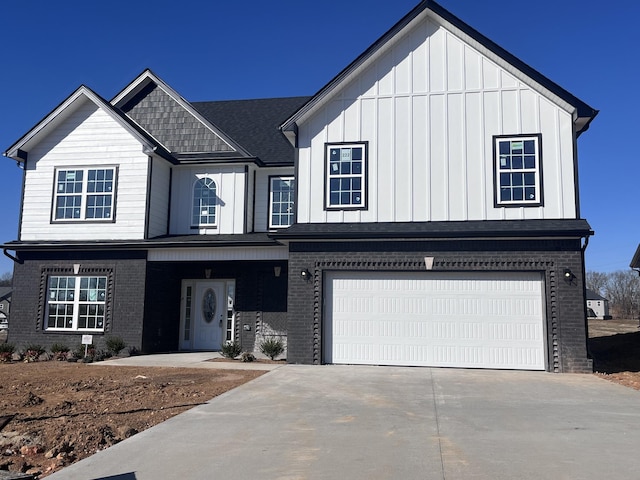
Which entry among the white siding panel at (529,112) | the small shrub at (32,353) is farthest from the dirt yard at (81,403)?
the white siding panel at (529,112)

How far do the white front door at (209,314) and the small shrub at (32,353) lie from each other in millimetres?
4576

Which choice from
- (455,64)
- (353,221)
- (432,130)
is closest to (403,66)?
(455,64)

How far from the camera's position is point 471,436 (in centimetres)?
661

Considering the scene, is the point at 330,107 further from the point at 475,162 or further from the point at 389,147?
the point at 475,162

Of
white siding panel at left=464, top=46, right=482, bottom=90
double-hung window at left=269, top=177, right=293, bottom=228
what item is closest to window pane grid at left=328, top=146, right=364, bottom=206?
double-hung window at left=269, top=177, right=293, bottom=228

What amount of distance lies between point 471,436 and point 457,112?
9436mm

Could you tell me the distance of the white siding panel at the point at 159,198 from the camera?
16516mm

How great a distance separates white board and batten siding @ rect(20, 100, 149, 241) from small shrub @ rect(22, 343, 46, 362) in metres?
3.36

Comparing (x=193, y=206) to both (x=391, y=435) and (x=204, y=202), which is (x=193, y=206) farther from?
(x=391, y=435)

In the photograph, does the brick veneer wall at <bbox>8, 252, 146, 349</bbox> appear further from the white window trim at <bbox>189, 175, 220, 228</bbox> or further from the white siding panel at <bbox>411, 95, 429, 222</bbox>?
the white siding panel at <bbox>411, 95, 429, 222</bbox>

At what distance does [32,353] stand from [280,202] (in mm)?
8540

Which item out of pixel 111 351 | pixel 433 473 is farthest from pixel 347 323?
pixel 433 473

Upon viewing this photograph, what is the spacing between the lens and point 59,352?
15266mm

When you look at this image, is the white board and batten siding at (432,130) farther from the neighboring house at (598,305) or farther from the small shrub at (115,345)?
the neighboring house at (598,305)
